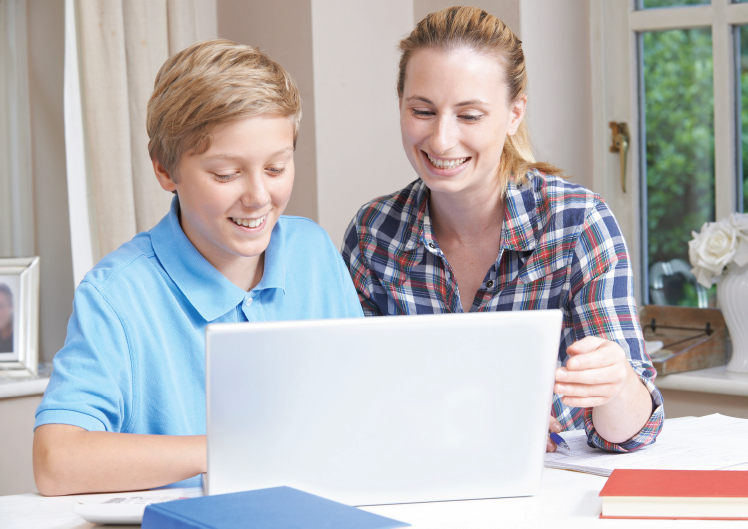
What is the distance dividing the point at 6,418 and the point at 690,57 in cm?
215

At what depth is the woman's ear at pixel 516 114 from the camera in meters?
1.48

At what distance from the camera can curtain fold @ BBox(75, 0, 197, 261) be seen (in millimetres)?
2229

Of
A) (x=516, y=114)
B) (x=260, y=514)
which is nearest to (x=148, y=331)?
(x=260, y=514)

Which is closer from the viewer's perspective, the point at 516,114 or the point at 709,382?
the point at 516,114

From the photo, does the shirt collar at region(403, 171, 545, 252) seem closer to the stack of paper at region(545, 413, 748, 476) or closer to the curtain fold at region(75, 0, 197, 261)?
the stack of paper at region(545, 413, 748, 476)

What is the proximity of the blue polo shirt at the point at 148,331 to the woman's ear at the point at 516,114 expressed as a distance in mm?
518

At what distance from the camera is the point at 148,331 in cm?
107

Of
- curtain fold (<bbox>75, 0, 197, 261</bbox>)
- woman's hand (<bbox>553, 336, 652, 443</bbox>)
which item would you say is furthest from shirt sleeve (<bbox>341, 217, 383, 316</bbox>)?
curtain fold (<bbox>75, 0, 197, 261</bbox>)

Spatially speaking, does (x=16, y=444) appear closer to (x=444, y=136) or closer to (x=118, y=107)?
(x=118, y=107)

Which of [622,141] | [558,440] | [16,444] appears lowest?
[16,444]

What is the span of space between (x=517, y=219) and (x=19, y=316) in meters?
1.46

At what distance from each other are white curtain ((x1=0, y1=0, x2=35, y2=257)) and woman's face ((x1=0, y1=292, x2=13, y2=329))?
7.7 inches

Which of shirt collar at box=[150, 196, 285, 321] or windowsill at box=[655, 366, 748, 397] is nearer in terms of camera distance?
shirt collar at box=[150, 196, 285, 321]

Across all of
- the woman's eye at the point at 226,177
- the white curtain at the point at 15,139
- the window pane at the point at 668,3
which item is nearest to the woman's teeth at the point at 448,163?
the woman's eye at the point at 226,177
